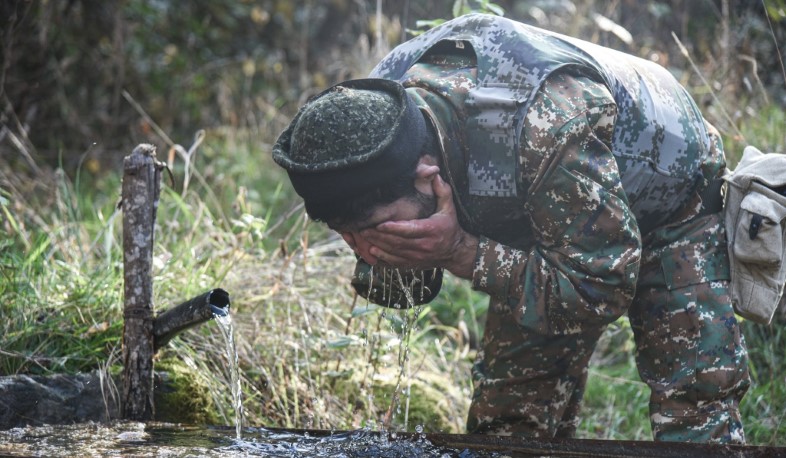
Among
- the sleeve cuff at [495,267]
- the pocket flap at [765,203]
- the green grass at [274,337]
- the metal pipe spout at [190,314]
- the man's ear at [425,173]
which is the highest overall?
the man's ear at [425,173]

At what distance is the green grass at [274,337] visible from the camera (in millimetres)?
3434

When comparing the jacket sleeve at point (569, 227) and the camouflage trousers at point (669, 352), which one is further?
the camouflage trousers at point (669, 352)

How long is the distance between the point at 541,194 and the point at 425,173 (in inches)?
13.2

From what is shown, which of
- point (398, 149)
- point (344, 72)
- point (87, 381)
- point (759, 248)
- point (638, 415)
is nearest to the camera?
point (398, 149)

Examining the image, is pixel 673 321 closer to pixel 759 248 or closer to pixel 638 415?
pixel 759 248

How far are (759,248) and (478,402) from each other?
1.10m

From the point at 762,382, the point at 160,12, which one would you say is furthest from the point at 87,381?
the point at 160,12

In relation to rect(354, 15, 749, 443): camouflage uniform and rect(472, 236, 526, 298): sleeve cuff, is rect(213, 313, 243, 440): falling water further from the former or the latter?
rect(472, 236, 526, 298): sleeve cuff

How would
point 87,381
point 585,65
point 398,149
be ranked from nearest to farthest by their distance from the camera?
1. point 398,149
2. point 585,65
3. point 87,381

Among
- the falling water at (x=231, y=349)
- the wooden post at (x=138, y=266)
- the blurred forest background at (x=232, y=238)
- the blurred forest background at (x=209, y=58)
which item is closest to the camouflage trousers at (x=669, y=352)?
the blurred forest background at (x=232, y=238)

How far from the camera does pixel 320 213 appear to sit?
2.52 metres

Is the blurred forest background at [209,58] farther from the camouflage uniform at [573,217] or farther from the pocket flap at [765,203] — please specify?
the camouflage uniform at [573,217]

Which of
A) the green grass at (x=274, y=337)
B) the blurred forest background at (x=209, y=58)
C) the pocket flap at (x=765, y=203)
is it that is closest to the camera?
the pocket flap at (x=765, y=203)

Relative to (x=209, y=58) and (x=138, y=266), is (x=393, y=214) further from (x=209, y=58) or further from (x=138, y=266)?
(x=209, y=58)
